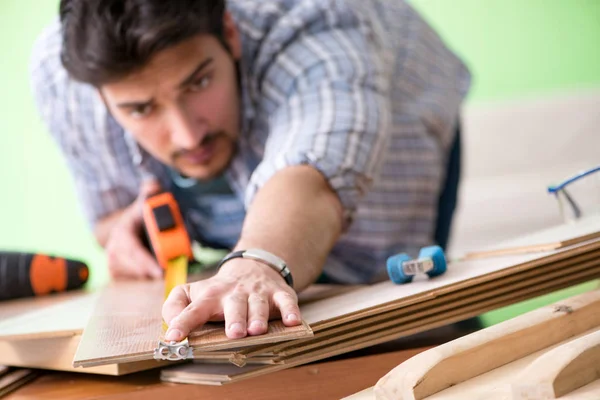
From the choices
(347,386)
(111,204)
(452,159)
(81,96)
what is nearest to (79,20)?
(81,96)

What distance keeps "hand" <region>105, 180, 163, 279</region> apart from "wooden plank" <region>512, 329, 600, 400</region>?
0.89 metres

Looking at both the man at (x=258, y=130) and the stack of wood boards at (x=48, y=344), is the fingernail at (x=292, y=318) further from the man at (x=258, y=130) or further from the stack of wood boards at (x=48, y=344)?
the stack of wood boards at (x=48, y=344)

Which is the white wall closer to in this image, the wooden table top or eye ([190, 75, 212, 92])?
eye ([190, 75, 212, 92])

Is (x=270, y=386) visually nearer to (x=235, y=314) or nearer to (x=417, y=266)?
(x=235, y=314)

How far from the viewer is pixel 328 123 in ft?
3.36

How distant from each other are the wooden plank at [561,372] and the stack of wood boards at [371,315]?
0.18m

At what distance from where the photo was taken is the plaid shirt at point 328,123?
1040 mm

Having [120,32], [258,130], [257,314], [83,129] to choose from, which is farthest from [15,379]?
[83,129]

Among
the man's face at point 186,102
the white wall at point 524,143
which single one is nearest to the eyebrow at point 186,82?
the man's face at point 186,102

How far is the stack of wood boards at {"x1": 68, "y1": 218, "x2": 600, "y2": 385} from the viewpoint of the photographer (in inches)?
23.7

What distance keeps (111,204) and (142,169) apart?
0.20 meters

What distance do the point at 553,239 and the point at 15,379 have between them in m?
0.61

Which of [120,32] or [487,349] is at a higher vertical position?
[120,32]

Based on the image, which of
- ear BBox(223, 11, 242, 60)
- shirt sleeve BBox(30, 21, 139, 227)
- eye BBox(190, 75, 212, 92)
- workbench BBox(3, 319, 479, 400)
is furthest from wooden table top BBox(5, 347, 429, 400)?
shirt sleeve BBox(30, 21, 139, 227)
